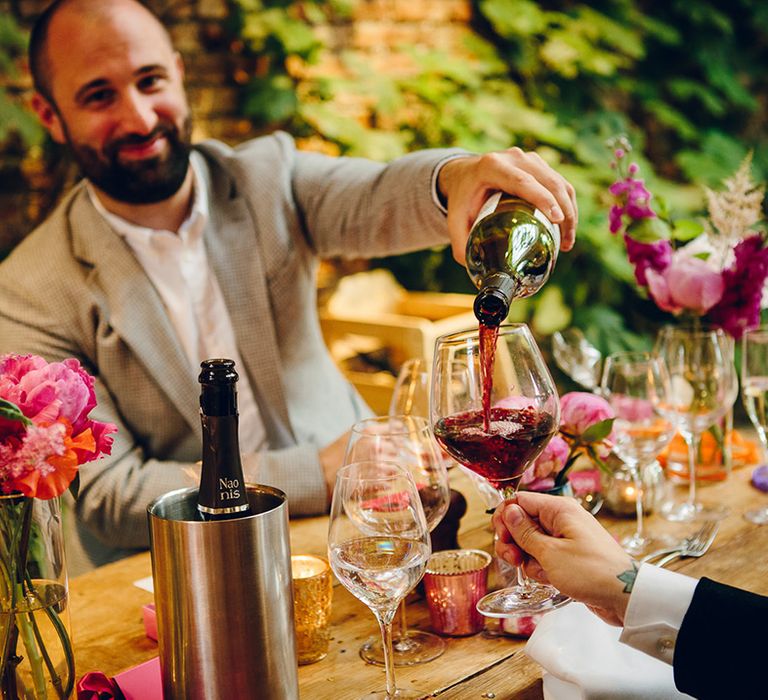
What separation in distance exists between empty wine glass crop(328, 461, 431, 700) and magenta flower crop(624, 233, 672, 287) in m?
0.71

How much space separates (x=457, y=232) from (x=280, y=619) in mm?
739

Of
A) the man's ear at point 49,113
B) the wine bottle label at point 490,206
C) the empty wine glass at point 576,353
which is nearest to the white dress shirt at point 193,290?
the man's ear at point 49,113

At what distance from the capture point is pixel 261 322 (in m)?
1.90

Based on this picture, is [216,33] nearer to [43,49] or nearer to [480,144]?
[480,144]

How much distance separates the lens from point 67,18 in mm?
1777

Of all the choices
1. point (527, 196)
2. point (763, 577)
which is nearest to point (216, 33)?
point (527, 196)

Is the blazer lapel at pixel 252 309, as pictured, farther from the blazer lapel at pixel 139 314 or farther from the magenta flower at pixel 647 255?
the magenta flower at pixel 647 255

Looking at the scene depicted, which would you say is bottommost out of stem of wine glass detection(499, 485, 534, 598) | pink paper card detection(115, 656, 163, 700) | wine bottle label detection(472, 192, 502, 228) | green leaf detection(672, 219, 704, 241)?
pink paper card detection(115, 656, 163, 700)

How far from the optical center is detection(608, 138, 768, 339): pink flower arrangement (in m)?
1.37

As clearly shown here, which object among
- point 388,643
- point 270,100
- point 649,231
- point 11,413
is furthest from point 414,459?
point 270,100

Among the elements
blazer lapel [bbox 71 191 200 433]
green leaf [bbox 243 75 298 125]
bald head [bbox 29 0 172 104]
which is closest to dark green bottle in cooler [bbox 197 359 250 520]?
blazer lapel [bbox 71 191 200 433]

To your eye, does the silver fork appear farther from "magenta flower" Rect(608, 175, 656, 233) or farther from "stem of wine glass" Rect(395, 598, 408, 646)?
"magenta flower" Rect(608, 175, 656, 233)

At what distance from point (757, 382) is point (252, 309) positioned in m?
1.00

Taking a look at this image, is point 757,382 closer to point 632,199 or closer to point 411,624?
point 632,199
